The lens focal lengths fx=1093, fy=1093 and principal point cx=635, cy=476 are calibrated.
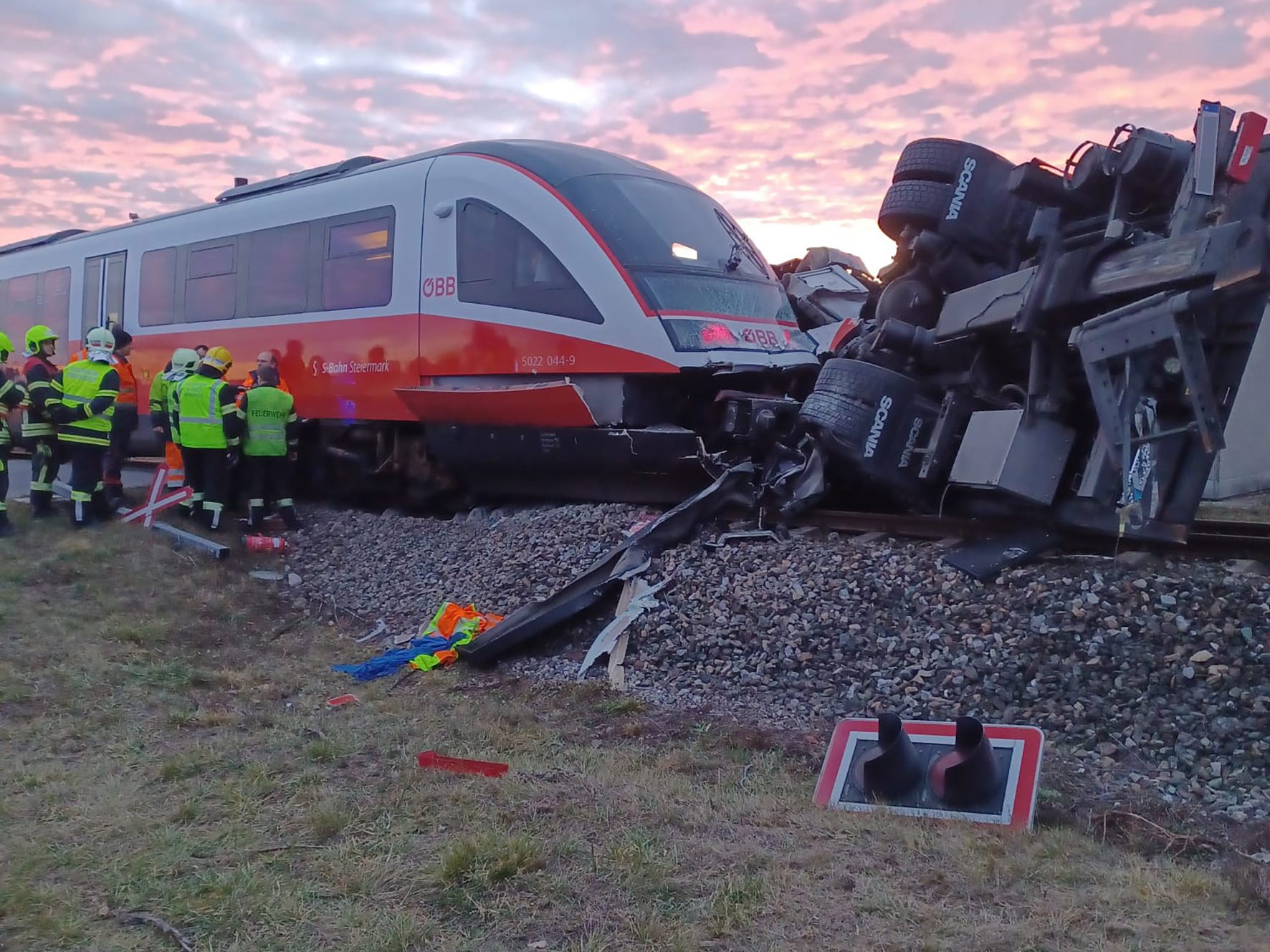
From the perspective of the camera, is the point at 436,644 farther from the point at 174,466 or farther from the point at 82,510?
the point at 174,466

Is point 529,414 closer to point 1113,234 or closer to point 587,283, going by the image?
point 587,283

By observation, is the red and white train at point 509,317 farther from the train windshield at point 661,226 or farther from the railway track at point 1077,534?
the railway track at point 1077,534

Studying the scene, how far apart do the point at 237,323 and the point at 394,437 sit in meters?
2.60

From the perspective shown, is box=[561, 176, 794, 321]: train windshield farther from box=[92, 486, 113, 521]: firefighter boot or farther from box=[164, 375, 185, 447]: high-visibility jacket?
box=[92, 486, 113, 521]: firefighter boot

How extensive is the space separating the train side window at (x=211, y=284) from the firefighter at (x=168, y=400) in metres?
0.57

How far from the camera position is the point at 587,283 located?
8.24 metres

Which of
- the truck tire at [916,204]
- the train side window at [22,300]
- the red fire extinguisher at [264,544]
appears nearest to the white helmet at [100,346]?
the red fire extinguisher at [264,544]

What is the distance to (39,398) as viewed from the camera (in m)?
9.36

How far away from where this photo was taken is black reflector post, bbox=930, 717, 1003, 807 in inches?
153

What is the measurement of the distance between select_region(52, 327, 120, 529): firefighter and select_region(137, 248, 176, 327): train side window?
274 cm

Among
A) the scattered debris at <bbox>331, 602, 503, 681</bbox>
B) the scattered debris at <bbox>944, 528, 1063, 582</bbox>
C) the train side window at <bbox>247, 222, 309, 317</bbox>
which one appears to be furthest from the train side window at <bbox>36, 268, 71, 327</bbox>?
the scattered debris at <bbox>944, 528, 1063, 582</bbox>

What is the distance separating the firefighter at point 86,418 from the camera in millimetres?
9289

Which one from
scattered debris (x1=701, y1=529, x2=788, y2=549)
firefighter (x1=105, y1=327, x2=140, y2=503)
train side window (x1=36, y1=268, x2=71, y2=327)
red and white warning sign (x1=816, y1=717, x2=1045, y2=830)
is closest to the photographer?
red and white warning sign (x1=816, y1=717, x2=1045, y2=830)

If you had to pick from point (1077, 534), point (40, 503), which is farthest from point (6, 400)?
point (1077, 534)
